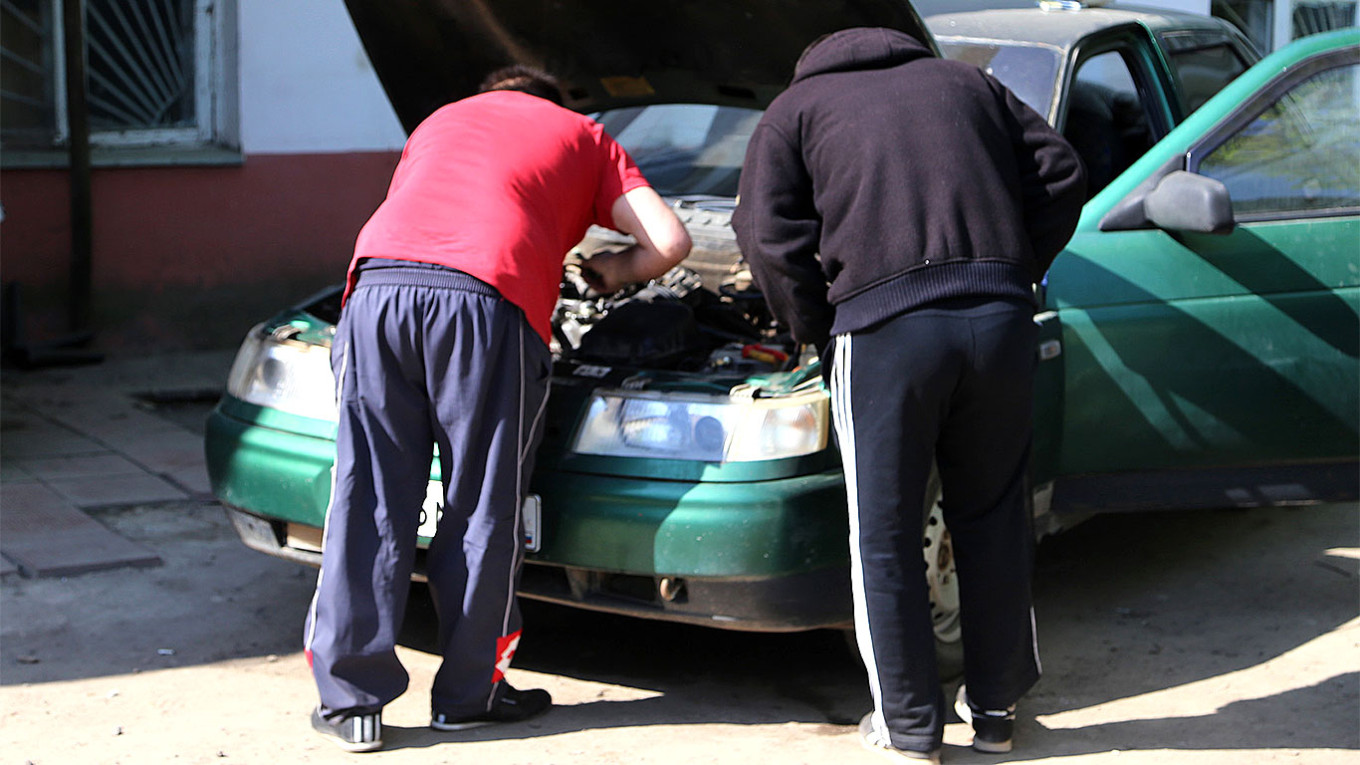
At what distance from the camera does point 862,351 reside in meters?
3.23

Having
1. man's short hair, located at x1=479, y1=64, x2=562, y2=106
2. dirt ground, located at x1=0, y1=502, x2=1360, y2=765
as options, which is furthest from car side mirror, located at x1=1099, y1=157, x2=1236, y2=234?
man's short hair, located at x1=479, y1=64, x2=562, y2=106

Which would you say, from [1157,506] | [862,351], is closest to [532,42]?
[862,351]

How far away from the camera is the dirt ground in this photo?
11.4 feet

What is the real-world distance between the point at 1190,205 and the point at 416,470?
216 centimetres

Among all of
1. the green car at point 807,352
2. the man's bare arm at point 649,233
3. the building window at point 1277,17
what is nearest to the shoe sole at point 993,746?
the green car at point 807,352

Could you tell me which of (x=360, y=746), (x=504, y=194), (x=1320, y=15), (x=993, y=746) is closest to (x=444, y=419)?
(x=504, y=194)

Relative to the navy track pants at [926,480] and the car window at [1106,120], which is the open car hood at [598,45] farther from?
the navy track pants at [926,480]

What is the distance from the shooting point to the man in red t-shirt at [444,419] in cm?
333

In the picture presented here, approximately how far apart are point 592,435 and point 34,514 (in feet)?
8.37

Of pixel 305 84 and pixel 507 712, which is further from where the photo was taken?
pixel 305 84

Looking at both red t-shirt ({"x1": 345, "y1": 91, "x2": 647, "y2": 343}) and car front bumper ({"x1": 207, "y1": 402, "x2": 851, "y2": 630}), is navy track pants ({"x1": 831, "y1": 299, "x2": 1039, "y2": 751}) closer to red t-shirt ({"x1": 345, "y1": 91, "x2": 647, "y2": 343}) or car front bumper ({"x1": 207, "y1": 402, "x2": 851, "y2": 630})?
car front bumper ({"x1": 207, "y1": 402, "x2": 851, "y2": 630})

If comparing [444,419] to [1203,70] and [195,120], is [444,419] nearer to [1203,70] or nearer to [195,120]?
[1203,70]

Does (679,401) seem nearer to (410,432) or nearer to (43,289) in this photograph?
(410,432)

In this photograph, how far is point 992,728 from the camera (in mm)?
3496
